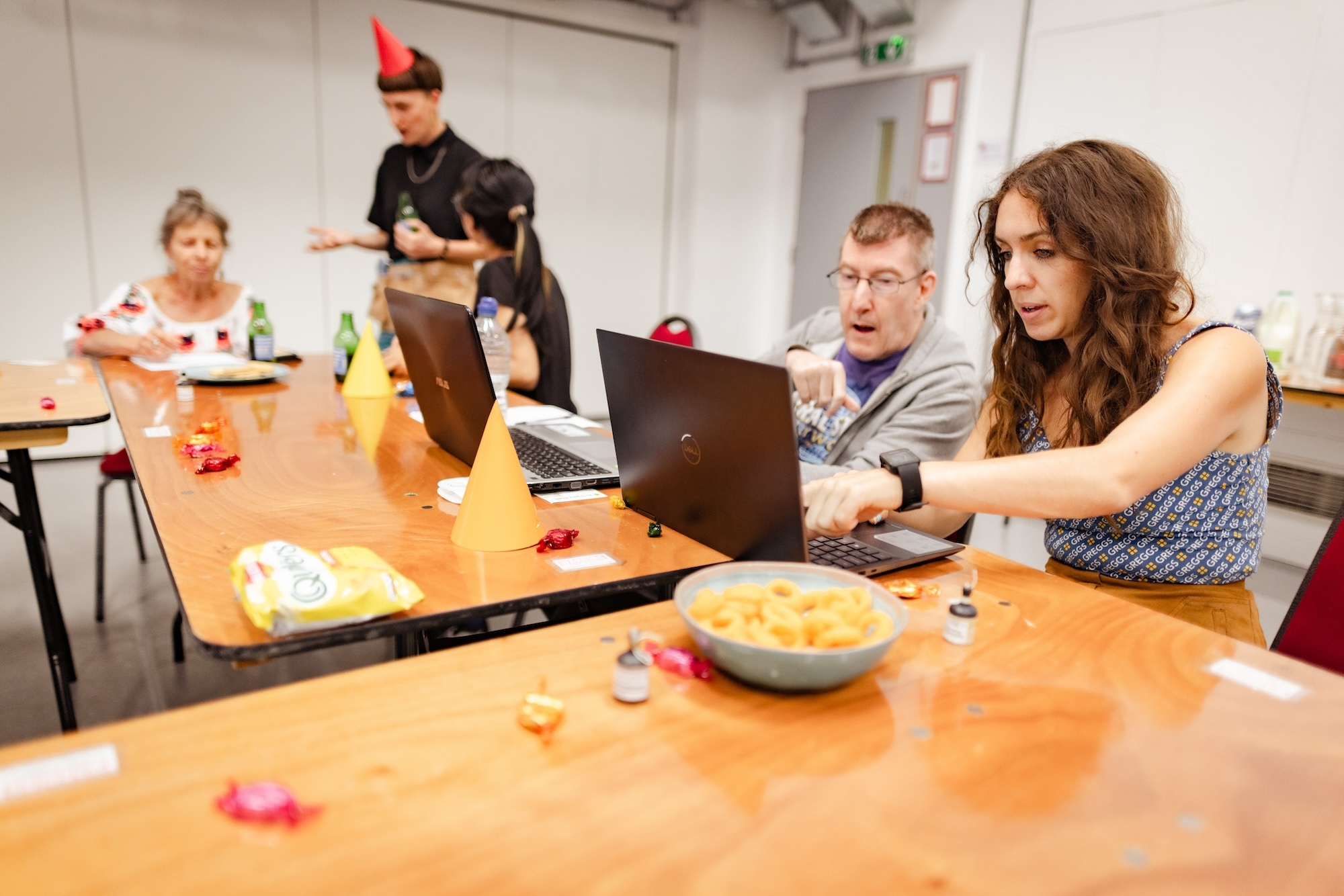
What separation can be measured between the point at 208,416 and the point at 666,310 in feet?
13.3

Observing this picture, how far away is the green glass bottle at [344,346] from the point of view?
7.97 ft

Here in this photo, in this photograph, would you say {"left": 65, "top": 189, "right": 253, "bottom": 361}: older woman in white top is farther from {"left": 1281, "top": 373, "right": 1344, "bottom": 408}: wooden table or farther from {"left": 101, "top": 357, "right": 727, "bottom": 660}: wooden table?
{"left": 1281, "top": 373, "right": 1344, "bottom": 408}: wooden table

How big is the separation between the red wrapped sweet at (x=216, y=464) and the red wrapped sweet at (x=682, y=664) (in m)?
0.98

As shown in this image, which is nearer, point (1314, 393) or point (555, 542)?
point (555, 542)

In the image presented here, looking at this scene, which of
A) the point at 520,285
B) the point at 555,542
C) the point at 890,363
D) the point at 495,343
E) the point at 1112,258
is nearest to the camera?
the point at 555,542

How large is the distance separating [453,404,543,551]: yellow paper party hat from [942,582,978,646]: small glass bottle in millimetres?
546

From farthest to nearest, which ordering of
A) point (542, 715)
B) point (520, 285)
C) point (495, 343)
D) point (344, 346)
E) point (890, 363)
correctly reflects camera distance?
point (344, 346), point (520, 285), point (495, 343), point (890, 363), point (542, 715)

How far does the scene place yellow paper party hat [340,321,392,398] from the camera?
2184 millimetres

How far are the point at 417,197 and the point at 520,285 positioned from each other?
0.88 meters

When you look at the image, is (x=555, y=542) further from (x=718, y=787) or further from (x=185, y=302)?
(x=185, y=302)

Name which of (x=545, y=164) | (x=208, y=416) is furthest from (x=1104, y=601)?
(x=545, y=164)

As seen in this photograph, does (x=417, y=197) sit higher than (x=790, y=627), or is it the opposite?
Result: (x=417, y=197)

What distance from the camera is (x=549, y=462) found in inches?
62.2

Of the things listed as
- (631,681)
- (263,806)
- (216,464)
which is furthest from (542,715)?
(216,464)
